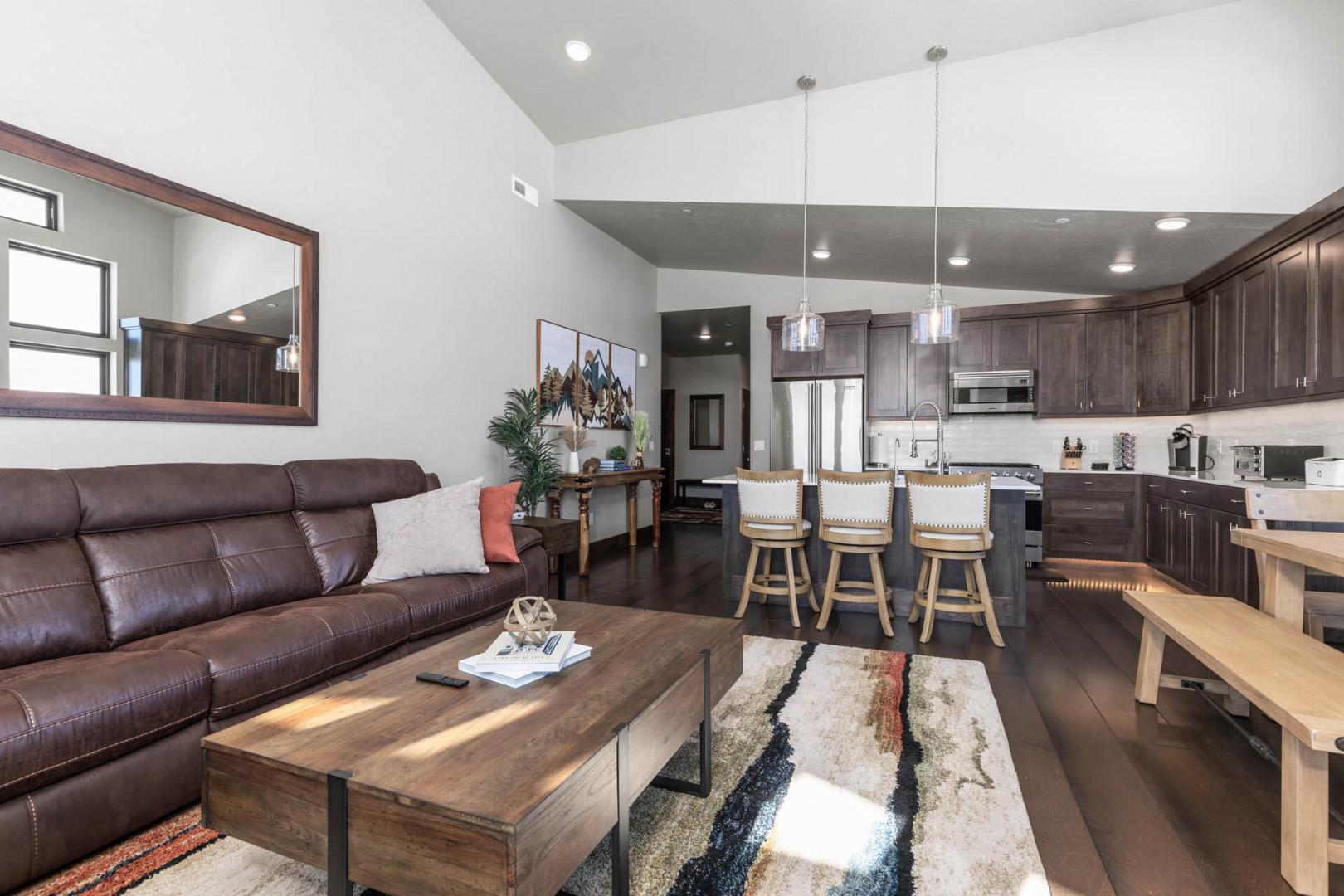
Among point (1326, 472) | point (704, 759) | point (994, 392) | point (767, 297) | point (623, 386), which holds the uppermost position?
point (767, 297)

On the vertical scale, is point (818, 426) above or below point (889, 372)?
below

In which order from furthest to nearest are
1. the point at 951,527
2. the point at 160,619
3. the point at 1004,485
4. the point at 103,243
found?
the point at 1004,485 → the point at 951,527 → the point at 103,243 → the point at 160,619

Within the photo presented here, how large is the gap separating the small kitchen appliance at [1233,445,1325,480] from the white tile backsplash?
24 cm

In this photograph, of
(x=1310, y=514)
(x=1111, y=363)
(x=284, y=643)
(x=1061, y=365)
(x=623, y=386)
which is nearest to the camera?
(x=284, y=643)

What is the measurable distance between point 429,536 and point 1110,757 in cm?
289

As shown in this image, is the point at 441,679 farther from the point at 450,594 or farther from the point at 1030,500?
the point at 1030,500

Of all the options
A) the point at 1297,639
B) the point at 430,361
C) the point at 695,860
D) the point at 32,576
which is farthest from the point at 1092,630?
the point at 32,576

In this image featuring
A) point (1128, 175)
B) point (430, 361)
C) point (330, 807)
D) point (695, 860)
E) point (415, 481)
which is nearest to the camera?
point (330, 807)

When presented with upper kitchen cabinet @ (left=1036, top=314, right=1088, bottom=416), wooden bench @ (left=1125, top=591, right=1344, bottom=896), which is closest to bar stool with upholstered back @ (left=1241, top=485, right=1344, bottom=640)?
wooden bench @ (left=1125, top=591, right=1344, bottom=896)

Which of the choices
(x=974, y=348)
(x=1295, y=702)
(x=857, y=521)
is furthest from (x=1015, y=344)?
(x=1295, y=702)

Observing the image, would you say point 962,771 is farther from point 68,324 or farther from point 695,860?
point 68,324

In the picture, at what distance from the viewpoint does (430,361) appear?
13.6 ft

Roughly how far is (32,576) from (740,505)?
323cm

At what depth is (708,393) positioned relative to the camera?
11.5 metres
